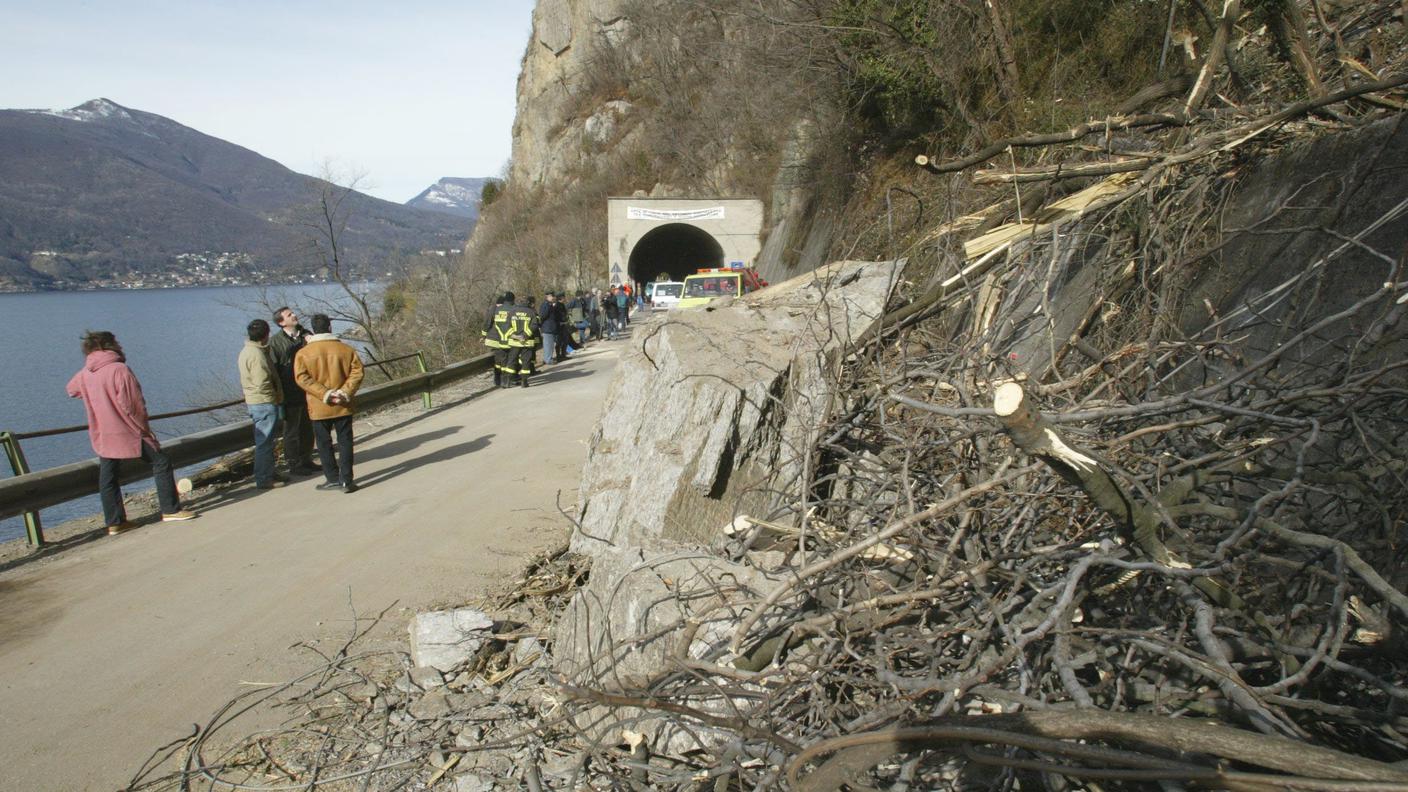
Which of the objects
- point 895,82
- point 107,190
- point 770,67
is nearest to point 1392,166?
point 895,82

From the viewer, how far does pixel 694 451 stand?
5027mm

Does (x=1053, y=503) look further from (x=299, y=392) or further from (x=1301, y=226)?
(x=299, y=392)

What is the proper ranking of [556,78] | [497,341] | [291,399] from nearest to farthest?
[291,399] → [497,341] → [556,78]

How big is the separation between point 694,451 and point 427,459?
575 cm

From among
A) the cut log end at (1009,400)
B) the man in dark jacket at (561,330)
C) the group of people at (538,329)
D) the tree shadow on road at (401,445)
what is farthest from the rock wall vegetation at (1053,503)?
the man in dark jacket at (561,330)

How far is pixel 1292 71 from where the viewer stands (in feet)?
19.0

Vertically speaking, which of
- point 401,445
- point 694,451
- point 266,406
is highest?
point 694,451

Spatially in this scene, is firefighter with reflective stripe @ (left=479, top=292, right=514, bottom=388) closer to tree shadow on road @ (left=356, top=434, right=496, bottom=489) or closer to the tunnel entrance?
tree shadow on road @ (left=356, top=434, right=496, bottom=489)

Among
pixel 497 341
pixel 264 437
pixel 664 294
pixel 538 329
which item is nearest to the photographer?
pixel 264 437

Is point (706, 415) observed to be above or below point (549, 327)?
above

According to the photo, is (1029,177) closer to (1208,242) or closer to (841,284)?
(1208,242)

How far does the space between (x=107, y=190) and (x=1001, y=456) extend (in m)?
219

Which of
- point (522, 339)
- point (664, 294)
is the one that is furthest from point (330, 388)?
point (664, 294)

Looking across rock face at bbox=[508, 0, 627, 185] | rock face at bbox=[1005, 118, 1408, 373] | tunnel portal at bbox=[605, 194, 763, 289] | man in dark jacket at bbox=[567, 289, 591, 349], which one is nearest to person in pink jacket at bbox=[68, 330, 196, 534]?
rock face at bbox=[1005, 118, 1408, 373]
